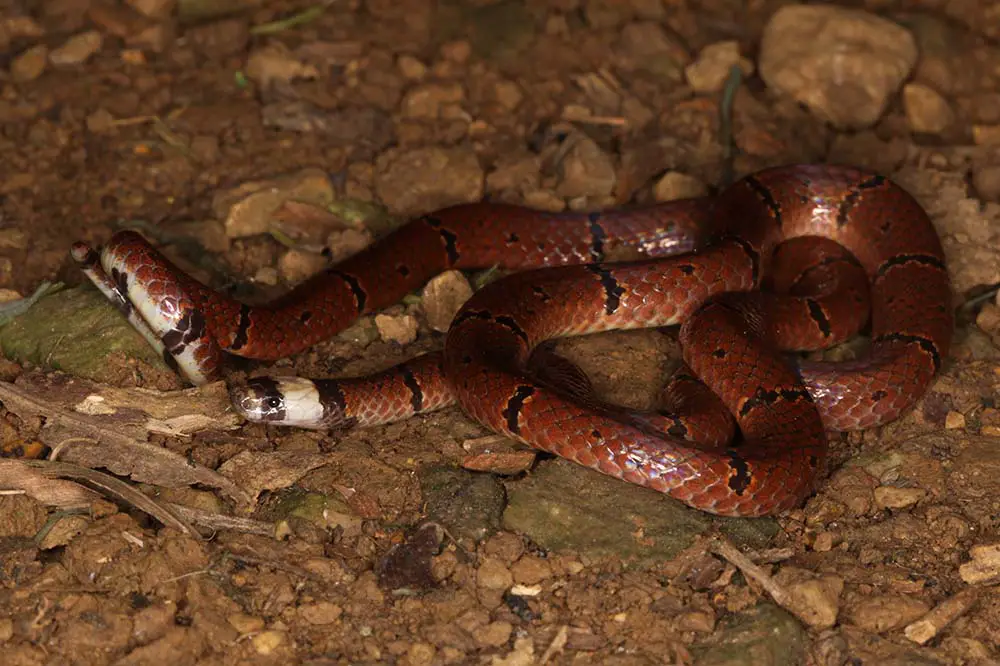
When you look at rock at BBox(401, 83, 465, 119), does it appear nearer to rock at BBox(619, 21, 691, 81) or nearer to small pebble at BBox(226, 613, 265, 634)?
rock at BBox(619, 21, 691, 81)

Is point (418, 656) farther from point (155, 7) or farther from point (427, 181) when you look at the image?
point (155, 7)

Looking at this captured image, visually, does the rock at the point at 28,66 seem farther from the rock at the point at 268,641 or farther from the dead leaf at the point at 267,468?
the rock at the point at 268,641

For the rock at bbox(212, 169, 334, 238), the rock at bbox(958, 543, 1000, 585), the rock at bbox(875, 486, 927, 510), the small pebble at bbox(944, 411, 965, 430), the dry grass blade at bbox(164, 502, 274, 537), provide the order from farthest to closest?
the rock at bbox(212, 169, 334, 238), the small pebble at bbox(944, 411, 965, 430), the rock at bbox(875, 486, 927, 510), the dry grass blade at bbox(164, 502, 274, 537), the rock at bbox(958, 543, 1000, 585)

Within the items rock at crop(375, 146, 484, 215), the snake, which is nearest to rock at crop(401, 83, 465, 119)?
rock at crop(375, 146, 484, 215)

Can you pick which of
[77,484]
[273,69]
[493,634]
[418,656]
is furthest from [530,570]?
[273,69]

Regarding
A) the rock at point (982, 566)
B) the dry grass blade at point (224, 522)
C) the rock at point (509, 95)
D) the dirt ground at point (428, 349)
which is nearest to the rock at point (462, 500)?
the dirt ground at point (428, 349)
